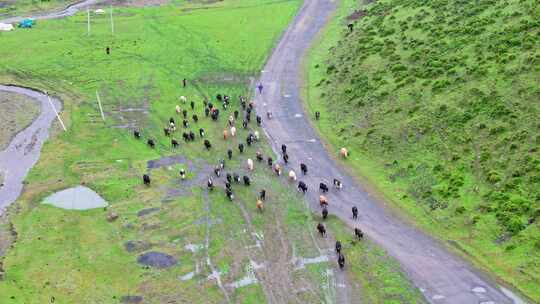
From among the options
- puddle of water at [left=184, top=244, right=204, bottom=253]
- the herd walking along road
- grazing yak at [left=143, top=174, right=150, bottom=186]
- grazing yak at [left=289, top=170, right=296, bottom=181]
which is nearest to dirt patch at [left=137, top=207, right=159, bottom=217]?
grazing yak at [left=143, top=174, right=150, bottom=186]

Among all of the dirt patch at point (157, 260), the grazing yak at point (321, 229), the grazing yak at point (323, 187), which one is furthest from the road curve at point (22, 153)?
the grazing yak at point (323, 187)

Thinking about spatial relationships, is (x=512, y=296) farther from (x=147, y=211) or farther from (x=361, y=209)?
(x=147, y=211)

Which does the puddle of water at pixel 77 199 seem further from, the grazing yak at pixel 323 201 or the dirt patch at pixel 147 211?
the grazing yak at pixel 323 201

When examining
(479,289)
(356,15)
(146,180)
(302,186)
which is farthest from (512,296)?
(356,15)

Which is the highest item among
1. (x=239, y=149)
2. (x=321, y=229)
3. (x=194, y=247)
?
(x=239, y=149)

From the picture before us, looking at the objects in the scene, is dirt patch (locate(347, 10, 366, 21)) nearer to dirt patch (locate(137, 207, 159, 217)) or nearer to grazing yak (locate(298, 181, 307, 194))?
grazing yak (locate(298, 181, 307, 194))

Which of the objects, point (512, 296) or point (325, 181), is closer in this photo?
point (512, 296)
